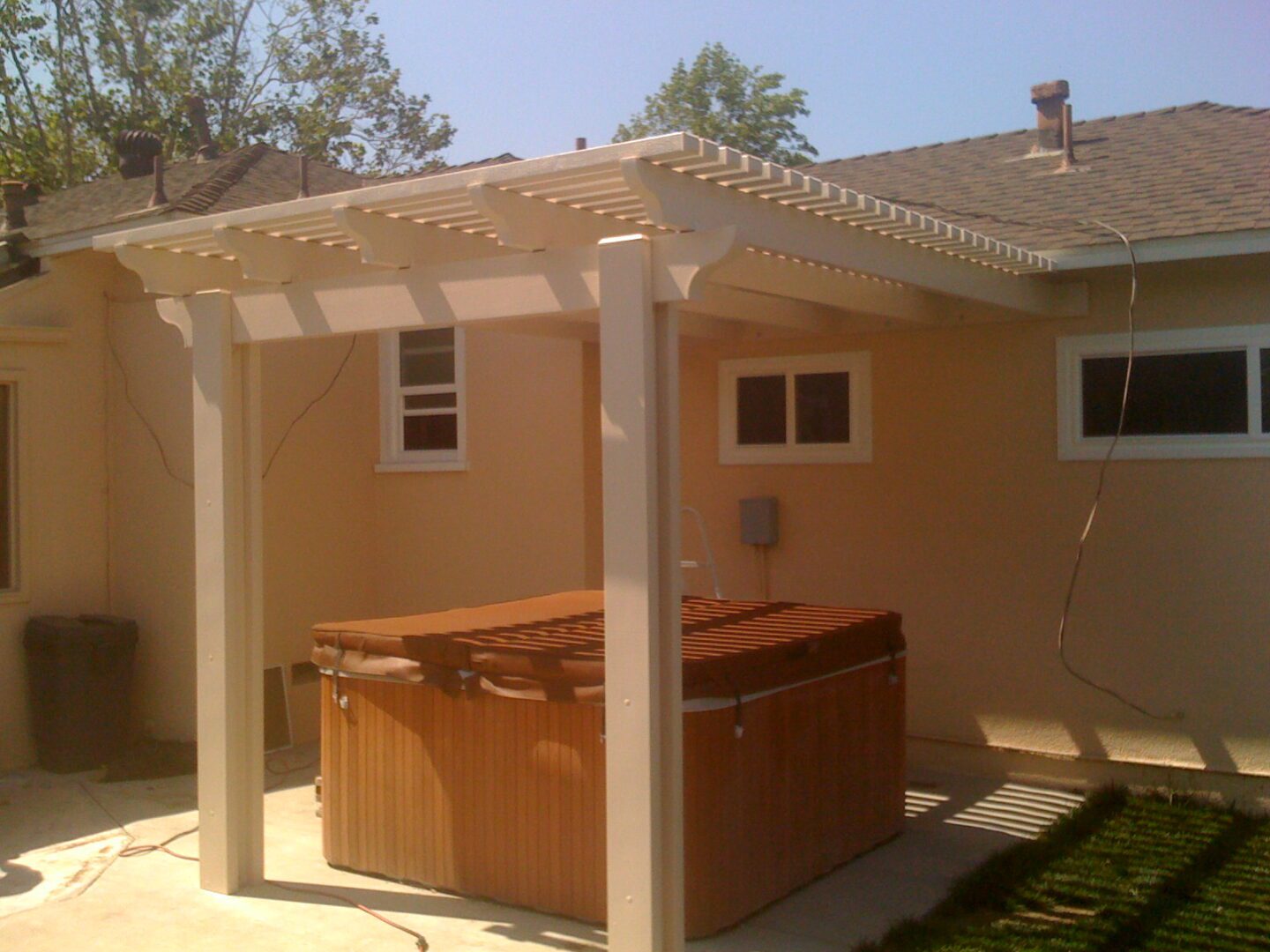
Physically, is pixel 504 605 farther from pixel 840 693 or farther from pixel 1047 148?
pixel 1047 148

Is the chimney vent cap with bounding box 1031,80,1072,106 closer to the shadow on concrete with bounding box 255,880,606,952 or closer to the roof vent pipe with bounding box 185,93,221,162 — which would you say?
the shadow on concrete with bounding box 255,880,606,952

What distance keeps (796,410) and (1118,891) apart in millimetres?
3616

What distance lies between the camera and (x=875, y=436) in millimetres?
7785

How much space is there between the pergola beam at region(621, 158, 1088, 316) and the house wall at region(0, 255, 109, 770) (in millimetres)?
5553

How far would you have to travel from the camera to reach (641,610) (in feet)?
13.9

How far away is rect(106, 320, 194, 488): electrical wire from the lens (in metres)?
8.34

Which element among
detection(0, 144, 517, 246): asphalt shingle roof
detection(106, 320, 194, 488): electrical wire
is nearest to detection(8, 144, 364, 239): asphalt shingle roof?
detection(0, 144, 517, 246): asphalt shingle roof

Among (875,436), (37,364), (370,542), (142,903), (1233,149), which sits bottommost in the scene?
(142,903)

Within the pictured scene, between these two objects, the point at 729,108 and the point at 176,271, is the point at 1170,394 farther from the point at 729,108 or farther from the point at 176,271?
the point at 729,108

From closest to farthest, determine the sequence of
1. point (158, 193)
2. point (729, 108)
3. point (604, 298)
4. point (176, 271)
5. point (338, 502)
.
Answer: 1. point (604, 298)
2. point (176, 271)
3. point (338, 502)
4. point (158, 193)
5. point (729, 108)

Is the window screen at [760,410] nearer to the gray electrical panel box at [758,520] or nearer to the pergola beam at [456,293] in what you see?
the gray electrical panel box at [758,520]

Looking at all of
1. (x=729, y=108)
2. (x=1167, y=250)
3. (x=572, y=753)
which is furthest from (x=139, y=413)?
(x=729, y=108)

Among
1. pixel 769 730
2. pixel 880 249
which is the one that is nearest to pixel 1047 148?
pixel 880 249

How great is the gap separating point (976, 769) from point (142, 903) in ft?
15.2
